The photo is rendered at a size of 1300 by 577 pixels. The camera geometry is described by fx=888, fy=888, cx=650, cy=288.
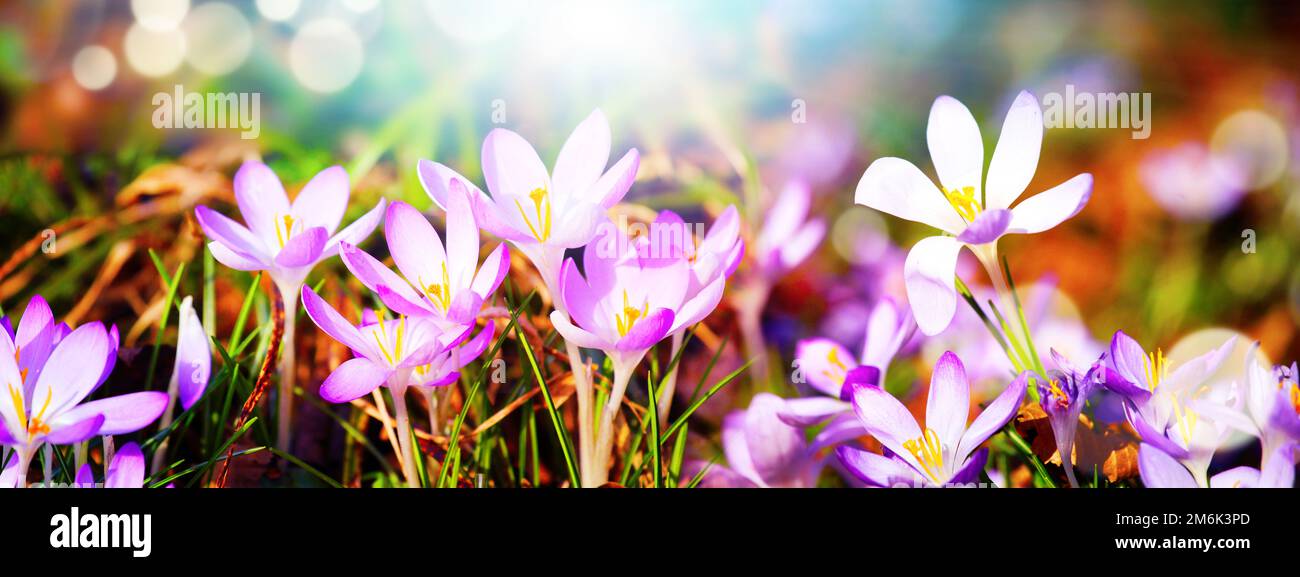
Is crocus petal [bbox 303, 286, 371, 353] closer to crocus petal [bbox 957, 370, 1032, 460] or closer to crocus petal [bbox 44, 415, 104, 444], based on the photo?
crocus petal [bbox 44, 415, 104, 444]

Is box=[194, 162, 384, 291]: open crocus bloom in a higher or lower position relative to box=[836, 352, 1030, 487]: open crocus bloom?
higher

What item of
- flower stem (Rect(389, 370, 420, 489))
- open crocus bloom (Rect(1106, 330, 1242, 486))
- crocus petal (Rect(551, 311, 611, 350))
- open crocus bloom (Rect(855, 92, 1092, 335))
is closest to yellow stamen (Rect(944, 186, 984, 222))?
open crocus bloom (Rect(855, 92, 1092, 335))

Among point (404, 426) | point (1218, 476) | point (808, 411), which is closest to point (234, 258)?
point (404, 426)

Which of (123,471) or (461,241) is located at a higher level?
(461,241)

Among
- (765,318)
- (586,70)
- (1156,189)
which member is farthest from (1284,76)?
(586,70)

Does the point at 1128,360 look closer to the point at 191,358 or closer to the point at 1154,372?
the point at 1154,372

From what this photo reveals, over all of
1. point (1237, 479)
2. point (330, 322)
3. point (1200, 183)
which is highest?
point (1200, 183)

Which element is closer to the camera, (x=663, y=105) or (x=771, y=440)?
(x=771, y=440)
